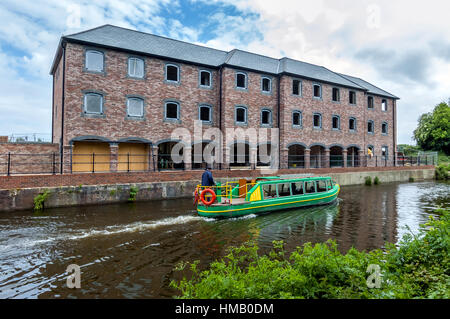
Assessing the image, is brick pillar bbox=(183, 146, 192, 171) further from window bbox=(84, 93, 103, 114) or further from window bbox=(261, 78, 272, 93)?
window bbox=(261, 78, 272, 93)

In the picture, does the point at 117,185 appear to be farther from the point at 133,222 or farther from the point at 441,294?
the point at 441,294

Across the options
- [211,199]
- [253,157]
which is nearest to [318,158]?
[253,157]

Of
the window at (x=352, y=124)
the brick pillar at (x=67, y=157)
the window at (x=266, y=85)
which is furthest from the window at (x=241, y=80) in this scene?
the brick pillar at (x=67, y=157)

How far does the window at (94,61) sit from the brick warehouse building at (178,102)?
60 mm

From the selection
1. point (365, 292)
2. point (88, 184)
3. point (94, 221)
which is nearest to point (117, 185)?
point (88, 184)

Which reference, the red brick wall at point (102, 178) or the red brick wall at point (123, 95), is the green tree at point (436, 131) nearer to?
the red brick wall at point (102, 178)

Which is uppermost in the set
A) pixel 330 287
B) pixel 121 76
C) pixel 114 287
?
pixel 121 76

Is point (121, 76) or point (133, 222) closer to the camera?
point (133, 222)

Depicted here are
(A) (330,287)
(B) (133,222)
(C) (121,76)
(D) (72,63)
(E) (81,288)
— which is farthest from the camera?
(C) (121,76)

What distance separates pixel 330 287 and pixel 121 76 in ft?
62.1

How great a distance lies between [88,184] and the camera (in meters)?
14.4

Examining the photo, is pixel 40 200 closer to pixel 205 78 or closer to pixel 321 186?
pixel 321 186

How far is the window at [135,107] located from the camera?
1914 centimetres

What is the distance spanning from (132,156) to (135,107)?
3.61 metres
